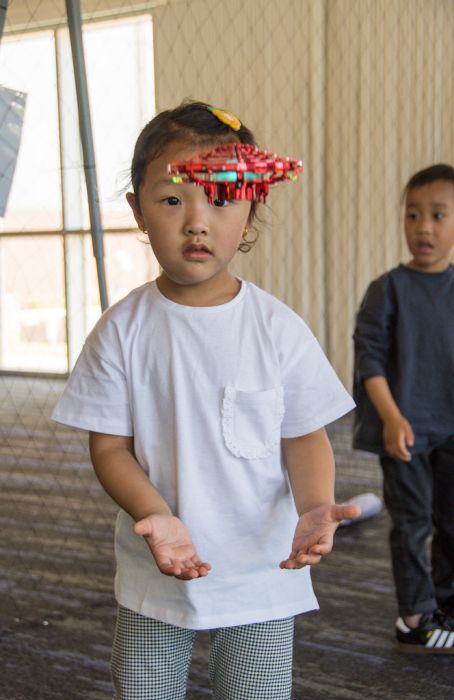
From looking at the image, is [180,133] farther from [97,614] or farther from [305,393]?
[97,614]

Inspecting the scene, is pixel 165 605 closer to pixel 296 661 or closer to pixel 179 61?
pixel 296 661

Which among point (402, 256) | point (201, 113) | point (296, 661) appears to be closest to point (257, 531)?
point (201, 113)

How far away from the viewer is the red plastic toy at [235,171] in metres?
0.83

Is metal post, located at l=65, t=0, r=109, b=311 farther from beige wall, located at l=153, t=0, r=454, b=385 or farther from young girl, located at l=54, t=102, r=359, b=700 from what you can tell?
beige wall, located at l=153, t=0, r=454, b=385

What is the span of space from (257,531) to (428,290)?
0.92 meters

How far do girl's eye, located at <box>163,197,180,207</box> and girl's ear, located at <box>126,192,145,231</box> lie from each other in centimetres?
8

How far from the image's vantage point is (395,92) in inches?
200

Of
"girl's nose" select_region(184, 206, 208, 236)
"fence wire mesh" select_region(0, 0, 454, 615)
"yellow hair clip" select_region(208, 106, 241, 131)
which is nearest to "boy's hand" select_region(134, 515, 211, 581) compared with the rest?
"girl's nose" select_region(184, 206, 208, 236)

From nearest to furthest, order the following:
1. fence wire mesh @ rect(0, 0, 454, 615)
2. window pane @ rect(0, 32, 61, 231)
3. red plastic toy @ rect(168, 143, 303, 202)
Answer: red plastic toy @ rect(168, 143, 303, 202)
window pane @ rect(0, 32, 61, 231)
fence wire mesh @ rect(0, 0, 454, 615)

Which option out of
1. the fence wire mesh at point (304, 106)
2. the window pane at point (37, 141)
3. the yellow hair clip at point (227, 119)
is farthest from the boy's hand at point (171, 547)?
the fence wire mesh at point (304, 106)

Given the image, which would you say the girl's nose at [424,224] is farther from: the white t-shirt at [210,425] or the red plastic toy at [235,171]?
the red plastic toy at [235,171]

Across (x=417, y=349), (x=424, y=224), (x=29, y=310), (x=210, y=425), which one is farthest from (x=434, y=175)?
(x=29, y=310)

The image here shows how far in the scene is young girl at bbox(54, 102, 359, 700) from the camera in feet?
3.13

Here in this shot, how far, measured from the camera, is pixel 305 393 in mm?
1014
